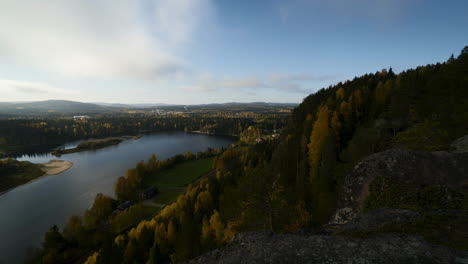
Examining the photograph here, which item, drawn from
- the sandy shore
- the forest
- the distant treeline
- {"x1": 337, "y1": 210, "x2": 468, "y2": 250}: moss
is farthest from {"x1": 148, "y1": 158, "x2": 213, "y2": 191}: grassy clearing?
the distant treeline

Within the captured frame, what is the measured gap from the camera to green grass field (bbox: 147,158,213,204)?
34031mm

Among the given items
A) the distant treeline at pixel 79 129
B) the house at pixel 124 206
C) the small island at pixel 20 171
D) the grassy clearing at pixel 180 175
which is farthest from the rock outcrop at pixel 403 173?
the distant treeline at pixel 79 129

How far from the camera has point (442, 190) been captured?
25.8ft

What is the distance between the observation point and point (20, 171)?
44.3m

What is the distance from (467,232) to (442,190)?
12.7ft

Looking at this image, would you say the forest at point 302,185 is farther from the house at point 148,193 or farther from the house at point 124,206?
the house at point 148,193

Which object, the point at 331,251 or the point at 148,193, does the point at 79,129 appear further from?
the point at 331,251

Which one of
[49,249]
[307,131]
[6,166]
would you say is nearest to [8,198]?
[6,166]

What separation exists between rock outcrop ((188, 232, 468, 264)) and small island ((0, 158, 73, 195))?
5652 cm

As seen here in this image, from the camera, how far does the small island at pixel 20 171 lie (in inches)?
1576

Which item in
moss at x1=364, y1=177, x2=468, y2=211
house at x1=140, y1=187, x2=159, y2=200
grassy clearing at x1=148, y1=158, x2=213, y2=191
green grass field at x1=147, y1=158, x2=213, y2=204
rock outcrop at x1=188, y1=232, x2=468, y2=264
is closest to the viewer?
rock outcrop at x1=188, y1=232, x2=468, y2=264

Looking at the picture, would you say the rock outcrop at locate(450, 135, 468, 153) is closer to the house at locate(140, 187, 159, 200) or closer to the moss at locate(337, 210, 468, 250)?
the moss at locate(337, 210, 468, 250)

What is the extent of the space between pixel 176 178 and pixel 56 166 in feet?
119

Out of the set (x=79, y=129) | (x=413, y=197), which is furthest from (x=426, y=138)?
(x=79, y=129)
